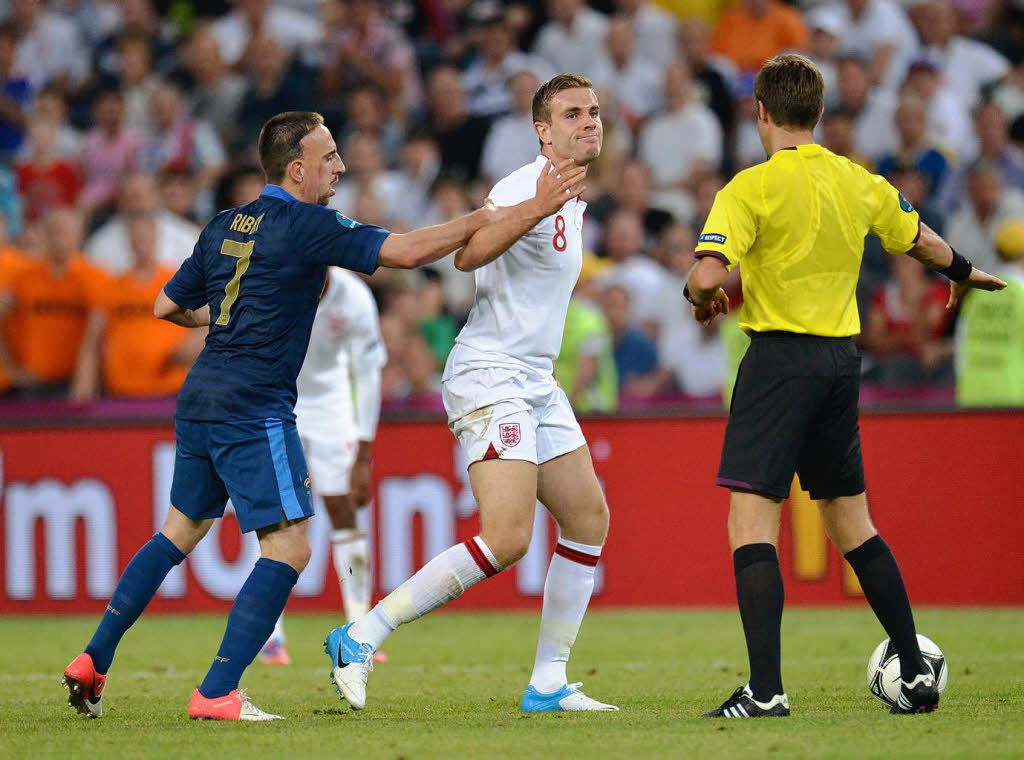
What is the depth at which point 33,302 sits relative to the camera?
13.4 meters

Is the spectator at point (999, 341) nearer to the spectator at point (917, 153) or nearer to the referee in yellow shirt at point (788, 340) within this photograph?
the spectator at point (917, 153)

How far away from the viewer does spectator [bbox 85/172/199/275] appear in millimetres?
13586

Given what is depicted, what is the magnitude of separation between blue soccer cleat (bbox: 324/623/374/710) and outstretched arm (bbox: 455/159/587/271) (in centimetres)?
160

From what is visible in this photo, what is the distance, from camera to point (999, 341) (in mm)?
12023

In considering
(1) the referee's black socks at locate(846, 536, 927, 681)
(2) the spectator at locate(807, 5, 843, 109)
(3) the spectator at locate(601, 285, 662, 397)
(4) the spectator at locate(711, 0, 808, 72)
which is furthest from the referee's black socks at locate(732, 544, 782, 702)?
(4) the spectator at locate(711, 0, 808, 72)

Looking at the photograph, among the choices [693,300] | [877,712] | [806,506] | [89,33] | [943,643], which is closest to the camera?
[693,300]

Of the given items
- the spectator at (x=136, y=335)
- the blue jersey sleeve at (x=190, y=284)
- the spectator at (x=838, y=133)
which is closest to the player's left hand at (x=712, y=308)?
the blue jersey sleeve at (x=190, y=284)

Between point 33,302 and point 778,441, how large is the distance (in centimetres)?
874

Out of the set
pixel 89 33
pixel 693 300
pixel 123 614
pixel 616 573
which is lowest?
pixel 616 573

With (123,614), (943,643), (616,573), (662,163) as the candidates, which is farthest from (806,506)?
(123,614)

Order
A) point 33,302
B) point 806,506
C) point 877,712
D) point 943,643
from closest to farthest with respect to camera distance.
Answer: point 877,712
point 943,643
point 806,506
point 33,302

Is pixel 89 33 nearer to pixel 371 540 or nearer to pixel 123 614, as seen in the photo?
pixel 371 540

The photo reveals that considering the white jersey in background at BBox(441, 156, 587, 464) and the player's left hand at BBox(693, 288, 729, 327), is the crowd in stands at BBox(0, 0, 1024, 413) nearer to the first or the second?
the white jersey in background at BBox(441, 156, 587, 464)

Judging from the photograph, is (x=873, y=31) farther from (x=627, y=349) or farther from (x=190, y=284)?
(x=190, y=284)
